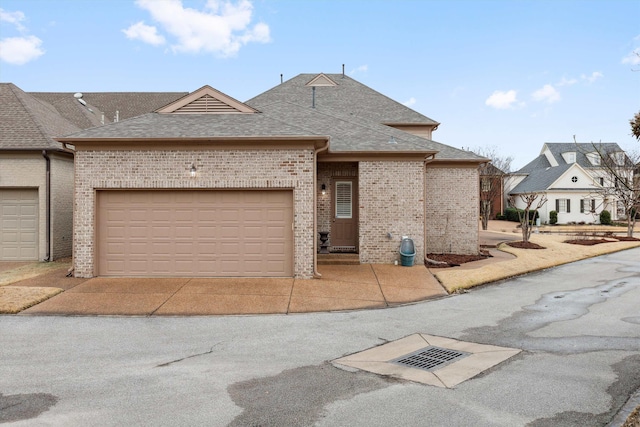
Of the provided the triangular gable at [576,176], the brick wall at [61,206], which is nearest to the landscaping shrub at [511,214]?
the triangular gable at [576,176]

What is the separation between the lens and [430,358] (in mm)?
6242

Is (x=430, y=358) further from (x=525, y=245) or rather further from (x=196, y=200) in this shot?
(x=525, y=245)

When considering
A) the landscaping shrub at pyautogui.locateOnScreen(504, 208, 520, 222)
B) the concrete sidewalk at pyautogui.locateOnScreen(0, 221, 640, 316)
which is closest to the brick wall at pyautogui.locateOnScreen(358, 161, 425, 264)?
the concrete sidewalk at pyautogui.locateOnScreen(0, 221, 640, 316)

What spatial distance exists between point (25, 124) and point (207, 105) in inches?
286

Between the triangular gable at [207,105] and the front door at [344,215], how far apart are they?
13.5 ft

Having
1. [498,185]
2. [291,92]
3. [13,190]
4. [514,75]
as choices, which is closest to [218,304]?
[13,190]

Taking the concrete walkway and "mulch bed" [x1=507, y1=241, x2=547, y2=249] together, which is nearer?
the concrete walkway

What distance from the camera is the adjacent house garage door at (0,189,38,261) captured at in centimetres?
1514

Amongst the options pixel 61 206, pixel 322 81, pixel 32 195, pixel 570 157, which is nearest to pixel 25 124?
pixel 32 195

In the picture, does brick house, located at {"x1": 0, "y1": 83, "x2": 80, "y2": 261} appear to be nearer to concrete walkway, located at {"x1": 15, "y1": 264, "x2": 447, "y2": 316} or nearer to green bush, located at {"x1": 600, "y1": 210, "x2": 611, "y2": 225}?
concrete walkway, located at {"x1": 15, "y1": 264, "x2": 447, "y2": 316}

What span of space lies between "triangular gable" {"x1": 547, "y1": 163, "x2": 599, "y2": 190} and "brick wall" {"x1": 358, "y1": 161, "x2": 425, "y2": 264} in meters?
29.3

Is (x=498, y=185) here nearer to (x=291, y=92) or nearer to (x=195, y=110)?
(x=291, y=92)

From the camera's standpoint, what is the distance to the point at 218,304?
31.4 ft

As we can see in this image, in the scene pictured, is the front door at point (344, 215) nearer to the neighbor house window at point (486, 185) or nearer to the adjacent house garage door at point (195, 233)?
the adjacent house garage door at point (195, 233)
